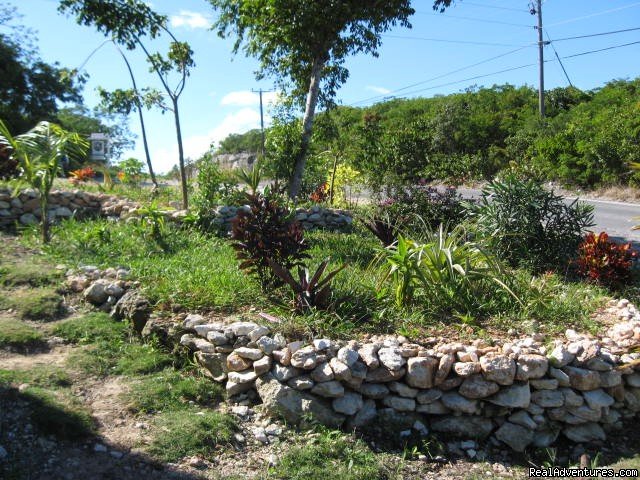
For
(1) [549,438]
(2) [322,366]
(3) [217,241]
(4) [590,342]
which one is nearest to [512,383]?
(1) [549,438]

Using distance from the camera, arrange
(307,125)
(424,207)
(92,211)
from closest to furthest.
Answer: (424,207) → (92,211) → (307,125)

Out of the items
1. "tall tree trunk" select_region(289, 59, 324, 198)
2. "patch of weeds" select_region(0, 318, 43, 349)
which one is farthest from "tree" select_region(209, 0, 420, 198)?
"patch of weeds" select_region(0, 318, 43, 349)

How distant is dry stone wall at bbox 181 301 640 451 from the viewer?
4.13 metres

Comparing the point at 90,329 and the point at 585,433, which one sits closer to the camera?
the point at 585,433

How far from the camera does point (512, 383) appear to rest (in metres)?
4.18

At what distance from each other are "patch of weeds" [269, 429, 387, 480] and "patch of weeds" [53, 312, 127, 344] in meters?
2.10

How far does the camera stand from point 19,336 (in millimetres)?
4750

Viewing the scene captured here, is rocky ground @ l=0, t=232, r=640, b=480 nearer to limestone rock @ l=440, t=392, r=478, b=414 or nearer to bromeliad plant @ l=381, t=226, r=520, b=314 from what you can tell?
limestone rock @ l=440, t=392, r=478, b=414

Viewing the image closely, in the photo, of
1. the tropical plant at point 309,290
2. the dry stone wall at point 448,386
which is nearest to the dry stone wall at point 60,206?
the tropical plant at point 309,290

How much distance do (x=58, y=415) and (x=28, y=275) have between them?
292 cm

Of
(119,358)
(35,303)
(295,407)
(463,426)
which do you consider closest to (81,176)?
(35,303)

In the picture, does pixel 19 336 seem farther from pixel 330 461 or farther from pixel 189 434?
pixel 330 461

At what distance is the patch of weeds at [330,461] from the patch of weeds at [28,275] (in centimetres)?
367

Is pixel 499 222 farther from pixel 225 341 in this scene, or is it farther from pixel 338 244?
pixel 225 341
